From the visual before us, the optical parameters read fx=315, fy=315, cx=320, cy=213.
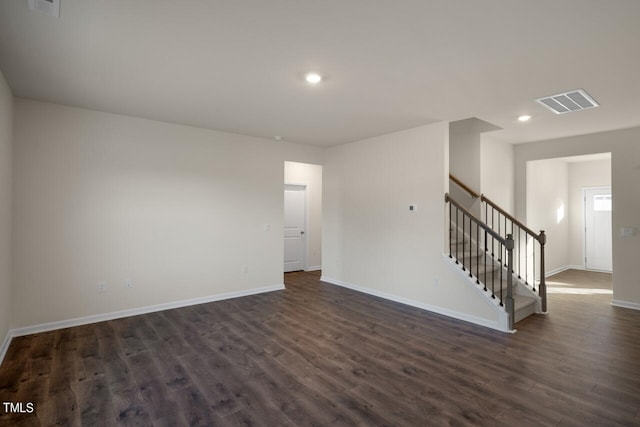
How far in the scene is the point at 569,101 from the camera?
141 inches

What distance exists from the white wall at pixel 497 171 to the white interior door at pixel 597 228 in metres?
3.15

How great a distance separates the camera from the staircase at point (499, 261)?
12.9 feet

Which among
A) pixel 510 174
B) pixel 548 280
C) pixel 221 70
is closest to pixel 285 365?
pixel 221 70

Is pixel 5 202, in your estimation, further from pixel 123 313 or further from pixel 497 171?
pixel 497 171

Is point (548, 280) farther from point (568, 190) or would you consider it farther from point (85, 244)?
point (85, 244)

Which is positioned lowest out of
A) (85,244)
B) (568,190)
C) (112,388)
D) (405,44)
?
(112,388)

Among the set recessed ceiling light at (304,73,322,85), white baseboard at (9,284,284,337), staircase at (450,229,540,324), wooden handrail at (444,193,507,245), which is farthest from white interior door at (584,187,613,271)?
recessed ceiling light at (304,73,322,85)

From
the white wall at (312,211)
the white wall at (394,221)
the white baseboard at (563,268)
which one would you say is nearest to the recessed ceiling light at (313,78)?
the white wall at (394,221)

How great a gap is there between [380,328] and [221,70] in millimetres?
3302

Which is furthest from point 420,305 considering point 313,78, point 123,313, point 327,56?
point 123,313

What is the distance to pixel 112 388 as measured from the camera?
100 inches

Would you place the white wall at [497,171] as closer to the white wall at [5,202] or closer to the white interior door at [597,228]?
the white interior door at [597,228]

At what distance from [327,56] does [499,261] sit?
13.4 feet

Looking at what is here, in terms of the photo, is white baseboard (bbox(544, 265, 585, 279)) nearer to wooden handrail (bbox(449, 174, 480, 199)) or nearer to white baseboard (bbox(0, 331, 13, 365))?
wooden handrail (bbox(449, 174, 480, 199))
